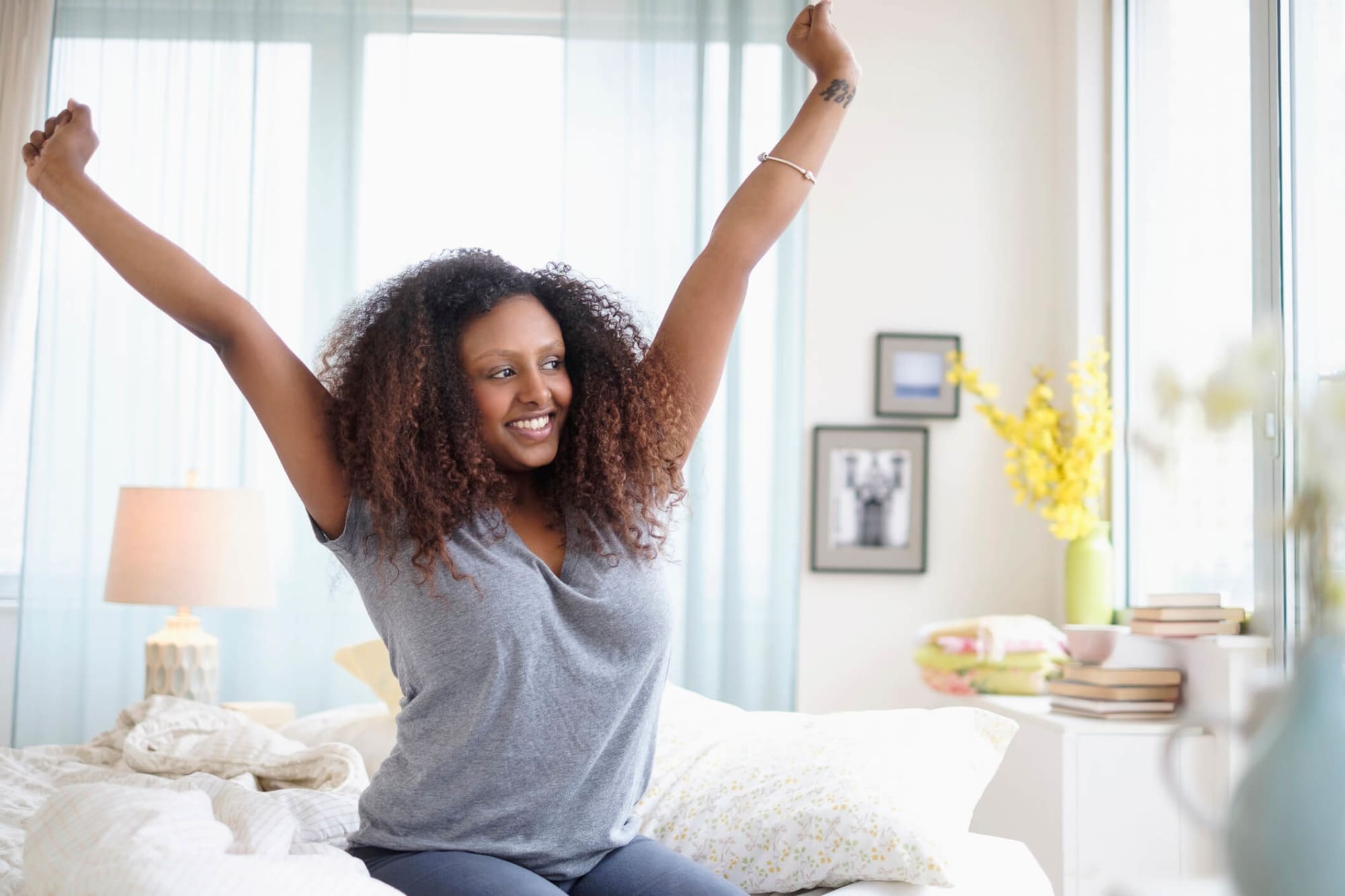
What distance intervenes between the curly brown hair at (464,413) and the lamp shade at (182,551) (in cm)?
177

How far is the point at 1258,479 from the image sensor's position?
2.70m

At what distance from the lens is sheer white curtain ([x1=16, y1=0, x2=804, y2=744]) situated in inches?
148

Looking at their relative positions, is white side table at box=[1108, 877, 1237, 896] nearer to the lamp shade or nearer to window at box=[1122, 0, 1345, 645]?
window at box=[1122, 0, 1345, 645]

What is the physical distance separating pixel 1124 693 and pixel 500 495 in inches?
74.9

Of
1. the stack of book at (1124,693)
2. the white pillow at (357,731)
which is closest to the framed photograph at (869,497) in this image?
the stack of book at (1124,693)

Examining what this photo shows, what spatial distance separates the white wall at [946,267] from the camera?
377cm

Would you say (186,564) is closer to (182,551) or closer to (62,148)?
(182,551)

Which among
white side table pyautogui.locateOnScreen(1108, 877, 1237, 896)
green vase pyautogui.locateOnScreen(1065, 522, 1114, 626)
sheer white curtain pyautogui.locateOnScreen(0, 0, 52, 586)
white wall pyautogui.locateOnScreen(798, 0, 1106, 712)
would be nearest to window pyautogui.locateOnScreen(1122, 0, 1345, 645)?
green vase pyautogui.locateOnScreen(1065, 522, 1114, 626)

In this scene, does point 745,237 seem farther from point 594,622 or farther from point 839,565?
point 839,565

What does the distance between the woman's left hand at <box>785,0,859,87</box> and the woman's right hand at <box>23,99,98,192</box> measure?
0.81 meters

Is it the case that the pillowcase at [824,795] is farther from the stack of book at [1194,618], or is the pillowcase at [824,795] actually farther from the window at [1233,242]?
the stack of book at [1194,618]

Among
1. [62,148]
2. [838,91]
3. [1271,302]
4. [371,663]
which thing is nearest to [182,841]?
[62,148]

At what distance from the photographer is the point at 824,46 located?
59.1 inches

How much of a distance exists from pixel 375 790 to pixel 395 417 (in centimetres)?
39
